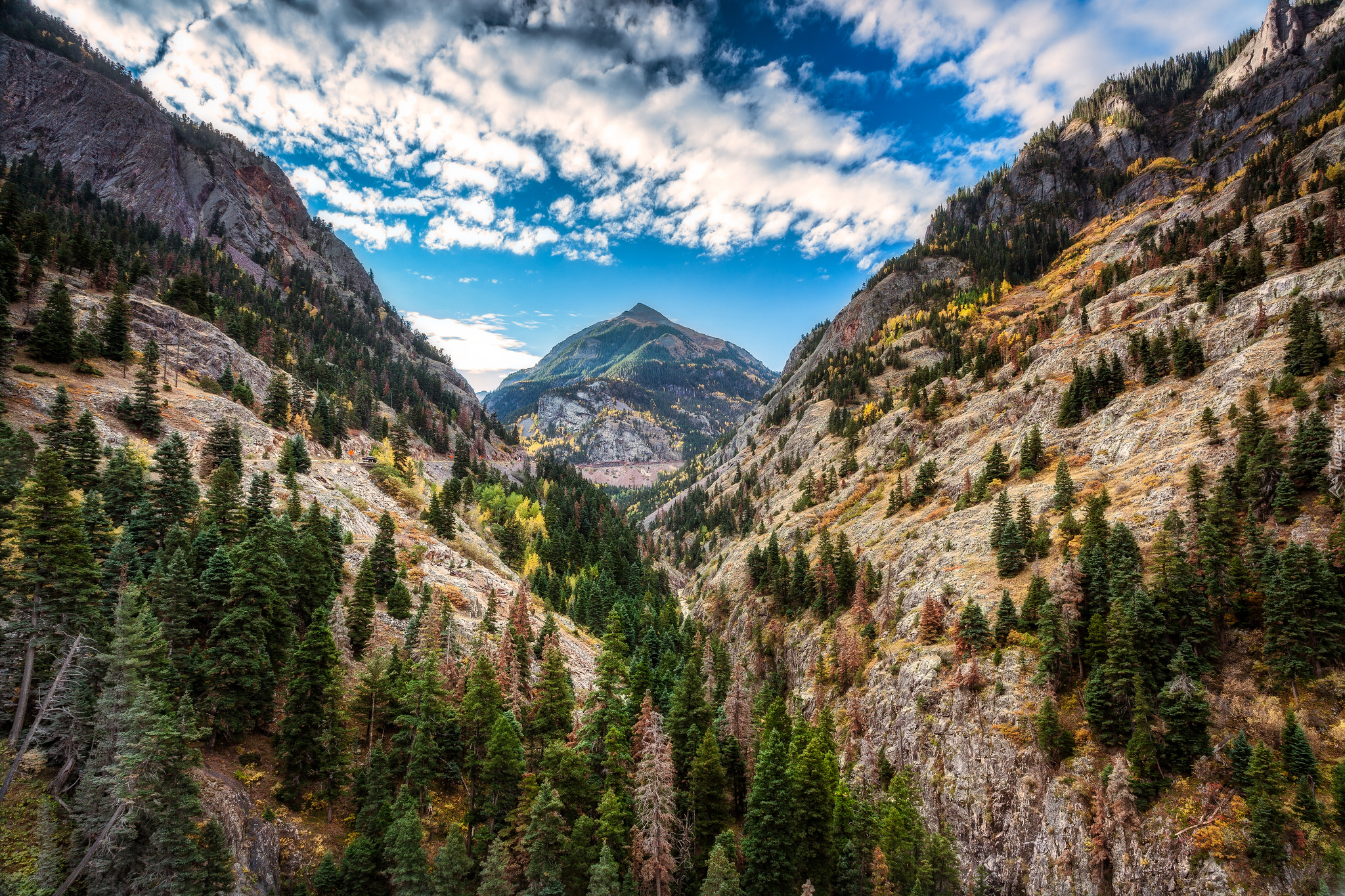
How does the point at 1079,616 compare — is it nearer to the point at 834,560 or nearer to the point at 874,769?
the point at 874,769

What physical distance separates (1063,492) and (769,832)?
49.9 m

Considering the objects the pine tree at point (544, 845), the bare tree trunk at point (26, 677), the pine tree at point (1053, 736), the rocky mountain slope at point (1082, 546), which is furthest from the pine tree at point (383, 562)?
the pine tree at point (1053, 736)

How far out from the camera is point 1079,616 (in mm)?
46688

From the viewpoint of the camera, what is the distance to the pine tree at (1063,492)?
5850 cm

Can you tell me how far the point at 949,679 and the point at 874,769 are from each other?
527 inches

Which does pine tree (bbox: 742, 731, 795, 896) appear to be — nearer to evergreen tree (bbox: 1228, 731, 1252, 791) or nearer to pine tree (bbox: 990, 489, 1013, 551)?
evergreen tree (bbox: 1228, 731, 1252, 791)

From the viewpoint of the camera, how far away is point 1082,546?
1961 inches

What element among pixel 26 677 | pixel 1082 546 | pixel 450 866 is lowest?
pixel 450 866

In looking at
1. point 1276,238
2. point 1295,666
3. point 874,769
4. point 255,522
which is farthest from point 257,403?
point 1276,238

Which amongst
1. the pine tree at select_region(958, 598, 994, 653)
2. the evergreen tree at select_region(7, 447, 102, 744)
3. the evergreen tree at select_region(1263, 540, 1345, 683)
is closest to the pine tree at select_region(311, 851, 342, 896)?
the evergreen tree at select_region(7, 447, 102, 744)

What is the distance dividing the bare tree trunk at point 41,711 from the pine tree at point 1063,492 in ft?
272

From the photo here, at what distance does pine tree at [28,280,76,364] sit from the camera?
62.2 metres

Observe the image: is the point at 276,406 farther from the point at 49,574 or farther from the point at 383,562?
the point at 49,574

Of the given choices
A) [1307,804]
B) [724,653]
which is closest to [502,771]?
[724,653]
